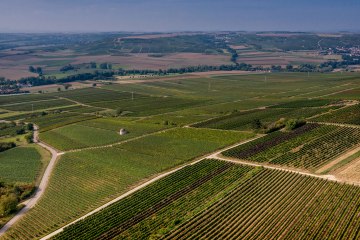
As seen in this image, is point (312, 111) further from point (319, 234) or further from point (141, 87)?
point (141, 87)

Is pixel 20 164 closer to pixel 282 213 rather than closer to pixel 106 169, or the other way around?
pixel 106 169

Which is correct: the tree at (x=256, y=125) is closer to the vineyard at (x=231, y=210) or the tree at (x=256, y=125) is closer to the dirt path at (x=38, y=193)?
the vineyard at (x=231, y=210)

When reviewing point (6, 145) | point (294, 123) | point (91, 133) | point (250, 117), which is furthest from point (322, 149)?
point (6, 145)

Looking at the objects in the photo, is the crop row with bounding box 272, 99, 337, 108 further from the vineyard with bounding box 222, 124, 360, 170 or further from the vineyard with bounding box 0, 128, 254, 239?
the vineyard with bounding box 0, 128, 254, 239

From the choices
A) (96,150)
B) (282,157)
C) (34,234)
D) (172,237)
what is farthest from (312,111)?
(34,234)

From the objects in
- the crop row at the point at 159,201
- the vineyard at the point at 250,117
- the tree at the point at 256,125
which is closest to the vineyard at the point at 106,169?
the crop row at the point at 159,201

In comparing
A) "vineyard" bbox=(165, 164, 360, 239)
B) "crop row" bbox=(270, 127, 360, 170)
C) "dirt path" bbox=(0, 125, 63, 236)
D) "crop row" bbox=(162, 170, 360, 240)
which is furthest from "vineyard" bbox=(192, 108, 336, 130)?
"vineyard" bbox=(165, 164, 360, 239)
